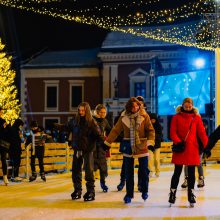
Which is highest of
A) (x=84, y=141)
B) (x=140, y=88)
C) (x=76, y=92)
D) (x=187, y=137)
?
(x=140, y=88)

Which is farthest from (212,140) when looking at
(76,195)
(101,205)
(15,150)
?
(15,150)

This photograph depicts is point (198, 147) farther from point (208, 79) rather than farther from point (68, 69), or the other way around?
point (68, 69)

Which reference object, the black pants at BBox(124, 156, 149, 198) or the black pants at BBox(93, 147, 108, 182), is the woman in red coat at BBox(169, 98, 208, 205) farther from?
→ the black pants at BBox(93, 147, 108, 182)

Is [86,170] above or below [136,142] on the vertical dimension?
below

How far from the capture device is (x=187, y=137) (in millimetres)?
8875

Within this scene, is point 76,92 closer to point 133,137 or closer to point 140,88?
point 140,88

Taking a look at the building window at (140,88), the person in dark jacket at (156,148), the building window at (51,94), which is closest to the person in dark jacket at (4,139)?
the person in dark jacket at (156,148)

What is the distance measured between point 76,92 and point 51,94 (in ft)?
7.36

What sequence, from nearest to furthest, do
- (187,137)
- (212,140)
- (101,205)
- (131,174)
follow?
1. (212,140)
2. (187,137)
3. (101,205)
4. (131,174)

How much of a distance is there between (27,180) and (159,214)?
23.4ft

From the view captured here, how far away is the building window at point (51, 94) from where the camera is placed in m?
48.7

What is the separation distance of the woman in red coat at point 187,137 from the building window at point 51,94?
4014cm

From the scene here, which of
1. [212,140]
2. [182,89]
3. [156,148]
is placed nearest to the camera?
[212,140]

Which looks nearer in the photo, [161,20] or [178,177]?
[178,177]
